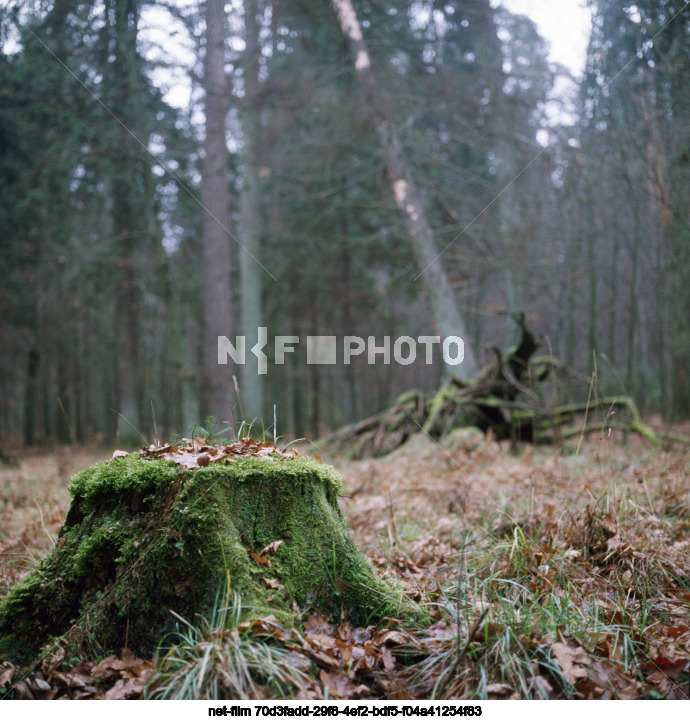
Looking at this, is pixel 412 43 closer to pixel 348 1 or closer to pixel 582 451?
pixel 348 1

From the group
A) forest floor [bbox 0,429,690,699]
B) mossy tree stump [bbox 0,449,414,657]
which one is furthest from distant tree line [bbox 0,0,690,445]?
mossy tree stump [bbox 0,449,414,657]

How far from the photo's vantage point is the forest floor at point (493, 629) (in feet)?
5.85

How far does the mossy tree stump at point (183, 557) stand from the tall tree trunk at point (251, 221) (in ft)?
31.3

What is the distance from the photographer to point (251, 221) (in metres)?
13.6

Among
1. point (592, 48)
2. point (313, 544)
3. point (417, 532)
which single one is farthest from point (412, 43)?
point (313, 544)

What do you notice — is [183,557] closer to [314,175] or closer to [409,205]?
[409,205]

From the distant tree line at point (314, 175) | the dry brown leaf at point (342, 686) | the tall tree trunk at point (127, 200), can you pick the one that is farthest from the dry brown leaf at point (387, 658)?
the tall tree trunk at point (127, 200)

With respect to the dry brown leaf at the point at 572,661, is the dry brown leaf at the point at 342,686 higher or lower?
lower

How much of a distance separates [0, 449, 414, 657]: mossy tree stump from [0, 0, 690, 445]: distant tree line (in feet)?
16.5

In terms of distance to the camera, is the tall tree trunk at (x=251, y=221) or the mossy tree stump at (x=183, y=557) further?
the tall tree trunk at (x=251, y=221)

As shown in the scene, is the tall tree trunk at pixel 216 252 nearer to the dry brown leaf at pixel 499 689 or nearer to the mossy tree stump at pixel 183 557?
the mossy tree stump at pixel 183 557

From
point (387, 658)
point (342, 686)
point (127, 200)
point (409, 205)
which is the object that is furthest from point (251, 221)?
point (342, 686)

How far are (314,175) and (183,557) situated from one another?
1295cm

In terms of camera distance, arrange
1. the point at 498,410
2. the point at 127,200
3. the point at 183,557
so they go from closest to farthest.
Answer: the point at 183,557 → the point at 498,410 → the point at 127,200
